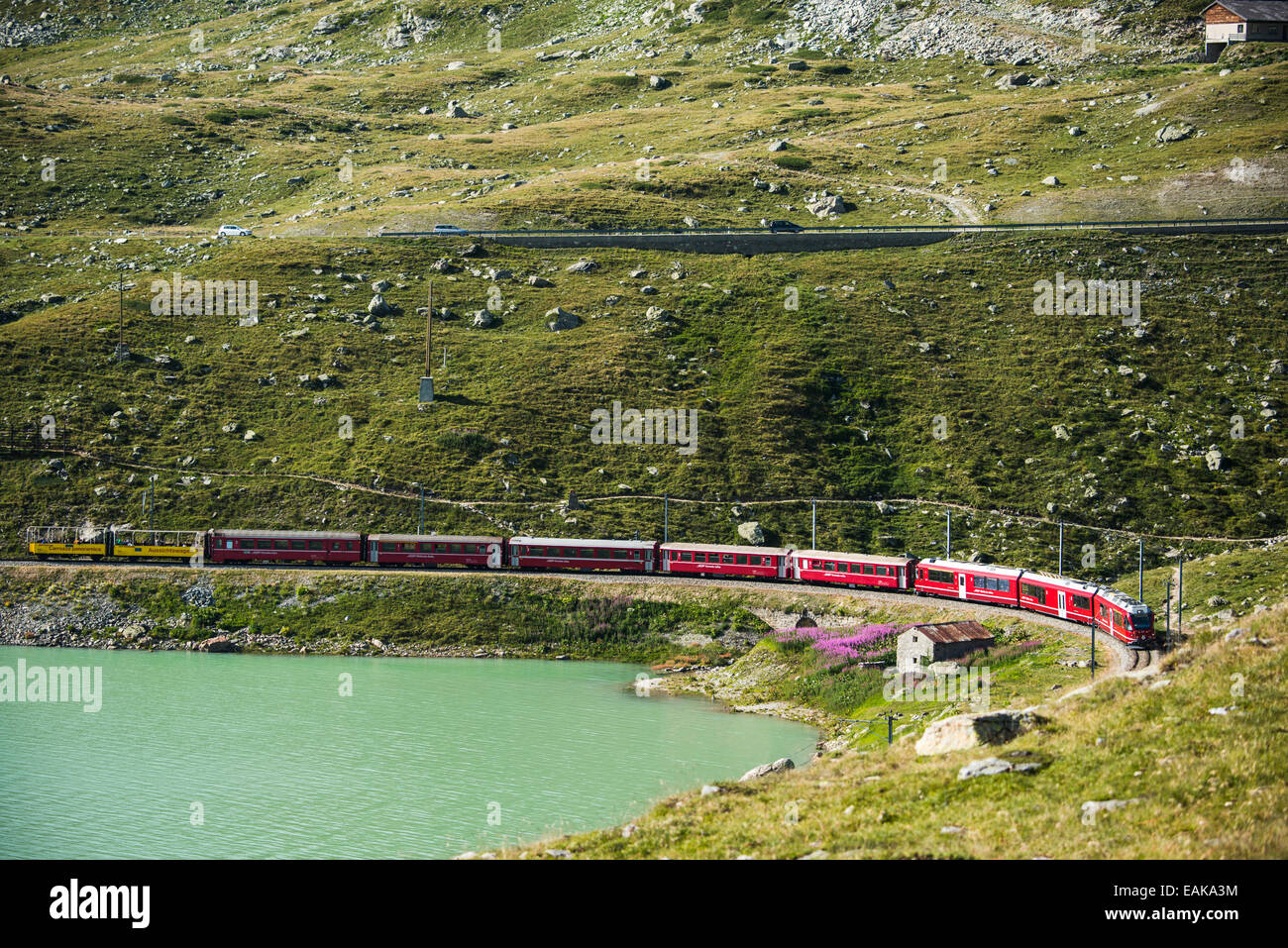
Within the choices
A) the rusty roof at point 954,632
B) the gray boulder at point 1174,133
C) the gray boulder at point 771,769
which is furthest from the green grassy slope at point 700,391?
the gray boulder at point 771,769

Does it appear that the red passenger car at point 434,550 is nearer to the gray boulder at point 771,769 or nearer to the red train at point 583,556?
the red train at point 583,556

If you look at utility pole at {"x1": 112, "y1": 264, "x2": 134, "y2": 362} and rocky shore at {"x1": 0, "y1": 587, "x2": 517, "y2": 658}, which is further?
utility pole at {"x1": 112, "y1": 264, "x2": 134, "y2": 362}

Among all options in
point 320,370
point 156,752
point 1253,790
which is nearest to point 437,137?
point 320,370

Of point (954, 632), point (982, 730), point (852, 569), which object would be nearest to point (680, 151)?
point (852, 569)

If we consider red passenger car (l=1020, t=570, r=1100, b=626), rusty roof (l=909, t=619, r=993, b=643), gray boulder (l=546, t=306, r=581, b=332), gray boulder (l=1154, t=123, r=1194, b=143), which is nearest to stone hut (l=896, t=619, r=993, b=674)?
rusty roof (l=909, t=619, r=993, b=643)

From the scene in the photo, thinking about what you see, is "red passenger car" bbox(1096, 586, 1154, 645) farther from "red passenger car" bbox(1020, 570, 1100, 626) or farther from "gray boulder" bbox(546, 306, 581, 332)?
"gray boulder" bbox(546, 306, 581, 332)
